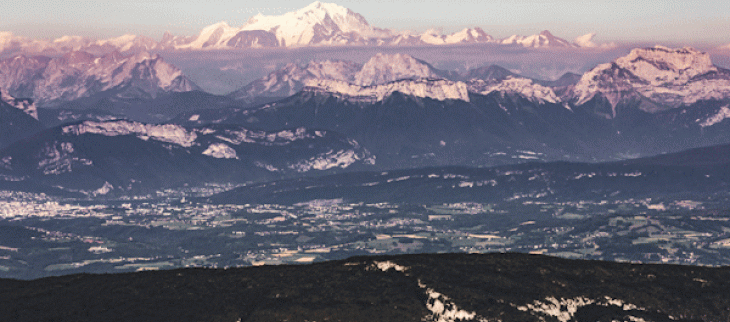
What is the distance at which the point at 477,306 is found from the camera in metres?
194

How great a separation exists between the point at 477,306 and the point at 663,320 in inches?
1172

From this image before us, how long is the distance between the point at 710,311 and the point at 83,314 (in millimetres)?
103452

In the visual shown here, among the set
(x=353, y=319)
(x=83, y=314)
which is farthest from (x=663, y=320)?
(x=83, y=314)

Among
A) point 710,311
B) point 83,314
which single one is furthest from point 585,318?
point 83,314

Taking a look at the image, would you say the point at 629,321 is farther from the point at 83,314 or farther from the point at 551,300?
the point at 83,314

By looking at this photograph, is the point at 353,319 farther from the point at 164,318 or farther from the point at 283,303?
the point at 164,318

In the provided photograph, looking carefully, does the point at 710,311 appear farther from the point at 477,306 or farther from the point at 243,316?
the point at 243,316

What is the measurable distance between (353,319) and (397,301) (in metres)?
11.3

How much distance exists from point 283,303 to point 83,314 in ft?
109

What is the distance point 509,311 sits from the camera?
192 meters

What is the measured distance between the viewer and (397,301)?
197875mm

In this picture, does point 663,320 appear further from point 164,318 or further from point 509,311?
point 164,318

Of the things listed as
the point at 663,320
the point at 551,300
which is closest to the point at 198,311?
the point at 551,300

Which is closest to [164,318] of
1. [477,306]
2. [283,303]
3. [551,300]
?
[283,303]
